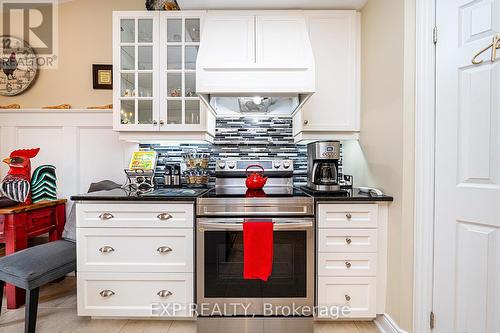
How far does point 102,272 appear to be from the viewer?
1.77 meters

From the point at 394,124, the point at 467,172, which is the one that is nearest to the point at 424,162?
the point at 467,172

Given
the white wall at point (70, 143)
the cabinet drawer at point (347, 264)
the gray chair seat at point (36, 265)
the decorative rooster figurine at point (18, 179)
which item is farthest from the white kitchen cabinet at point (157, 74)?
the cabinet drawer at point (347, 264)

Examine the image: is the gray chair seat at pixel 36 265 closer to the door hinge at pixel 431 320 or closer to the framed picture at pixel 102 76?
the framed picture at pixel 102 76

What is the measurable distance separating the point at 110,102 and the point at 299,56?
72.9 inches

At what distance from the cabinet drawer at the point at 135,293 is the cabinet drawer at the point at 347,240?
3.17 feet

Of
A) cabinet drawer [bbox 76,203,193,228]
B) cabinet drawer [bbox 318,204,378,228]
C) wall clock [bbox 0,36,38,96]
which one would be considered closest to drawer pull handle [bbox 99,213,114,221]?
cabinet drawer [bbox 76,203,193,228]

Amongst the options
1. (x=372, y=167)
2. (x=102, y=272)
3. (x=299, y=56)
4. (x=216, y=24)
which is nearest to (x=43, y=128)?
(x=102, y=272)

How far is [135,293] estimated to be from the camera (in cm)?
178

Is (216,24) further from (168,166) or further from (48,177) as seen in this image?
(48,177)

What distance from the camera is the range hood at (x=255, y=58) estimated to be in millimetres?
1755

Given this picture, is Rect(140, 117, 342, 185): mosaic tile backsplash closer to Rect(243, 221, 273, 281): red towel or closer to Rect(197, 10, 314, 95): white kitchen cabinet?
Rect(197, 10, 314, 95): white kitchen cabinet

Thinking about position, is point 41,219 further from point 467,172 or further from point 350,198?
point 467,172

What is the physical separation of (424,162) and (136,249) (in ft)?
6.33

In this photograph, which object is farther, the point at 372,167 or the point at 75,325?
Result: the point at 372,167
